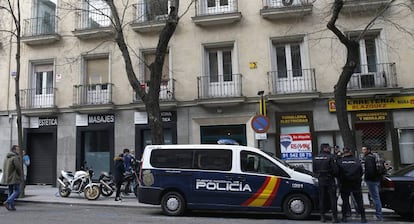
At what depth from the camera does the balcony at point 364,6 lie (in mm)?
15023

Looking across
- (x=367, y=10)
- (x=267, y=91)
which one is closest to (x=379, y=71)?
(x=367, y=10)

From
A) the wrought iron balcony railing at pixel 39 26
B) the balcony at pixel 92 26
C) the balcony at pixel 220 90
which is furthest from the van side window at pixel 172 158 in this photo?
the wrought iron balcony railing at pixel 39 26

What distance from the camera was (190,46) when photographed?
55.5 feet

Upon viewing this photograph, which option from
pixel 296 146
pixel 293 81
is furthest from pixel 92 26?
pixel 296 146

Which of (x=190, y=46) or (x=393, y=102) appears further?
(x=190, y=46)

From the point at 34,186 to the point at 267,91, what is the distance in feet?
39.7

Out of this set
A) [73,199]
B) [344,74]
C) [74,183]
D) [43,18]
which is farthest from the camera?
[43,18]

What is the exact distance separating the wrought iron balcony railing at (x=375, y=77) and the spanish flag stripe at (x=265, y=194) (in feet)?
25.0

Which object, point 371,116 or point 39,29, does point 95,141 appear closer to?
point 39,29

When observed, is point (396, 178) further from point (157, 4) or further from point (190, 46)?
point (157, 4)

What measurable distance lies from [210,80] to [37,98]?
892 cm

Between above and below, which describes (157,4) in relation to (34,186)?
above

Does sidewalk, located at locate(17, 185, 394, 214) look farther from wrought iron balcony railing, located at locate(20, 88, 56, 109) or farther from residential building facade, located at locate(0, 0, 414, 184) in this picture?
wrought iron balcony railing, located at locate(20, 88, 56, 109)

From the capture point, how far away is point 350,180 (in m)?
8.94
